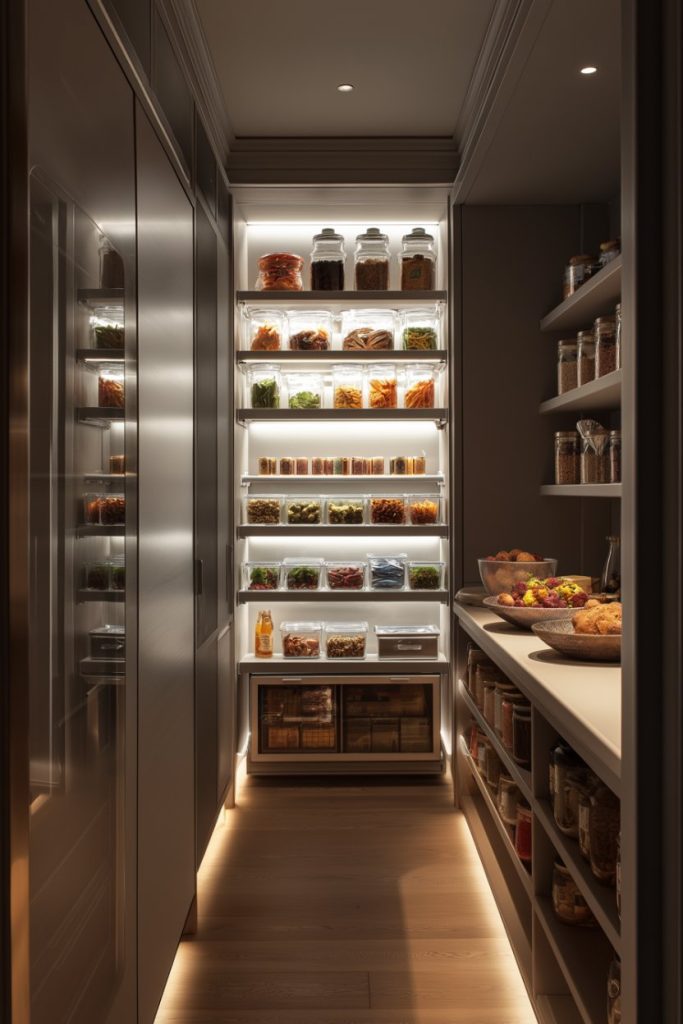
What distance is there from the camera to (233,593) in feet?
11.2

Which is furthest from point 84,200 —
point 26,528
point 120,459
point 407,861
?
point 407,861

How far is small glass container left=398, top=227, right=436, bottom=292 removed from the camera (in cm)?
364

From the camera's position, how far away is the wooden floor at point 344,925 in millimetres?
2057

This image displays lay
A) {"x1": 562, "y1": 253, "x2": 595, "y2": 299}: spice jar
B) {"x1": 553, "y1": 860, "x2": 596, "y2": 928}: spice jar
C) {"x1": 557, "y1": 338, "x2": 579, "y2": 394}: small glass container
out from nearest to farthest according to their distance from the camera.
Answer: {"x1": 553, "y1": 860, "x2": 596, "y2": 928}: spice jar
{"x1": 562, "y1": 253, "x2": 595, "y2": 299}: spice jar
{"x1": 557, "y1": 338, "x2": 579, "y2": 394}: small glass container

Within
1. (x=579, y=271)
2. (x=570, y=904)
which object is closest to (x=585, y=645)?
(x=570, y=904)

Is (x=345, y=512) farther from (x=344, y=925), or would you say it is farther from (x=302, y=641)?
(x=344, y=925)

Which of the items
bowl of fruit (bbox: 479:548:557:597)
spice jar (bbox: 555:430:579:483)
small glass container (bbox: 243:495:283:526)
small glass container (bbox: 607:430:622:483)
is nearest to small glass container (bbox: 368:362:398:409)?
small glass container (bbox: 243:495:283:526)

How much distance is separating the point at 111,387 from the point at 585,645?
4.18 ft

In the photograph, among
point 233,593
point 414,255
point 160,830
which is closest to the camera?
point 160,830

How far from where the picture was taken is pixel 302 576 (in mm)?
3684

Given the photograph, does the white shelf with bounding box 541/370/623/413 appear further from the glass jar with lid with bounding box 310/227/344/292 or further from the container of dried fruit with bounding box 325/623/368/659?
the container of dried fruit with bounding box 325/623/368/659

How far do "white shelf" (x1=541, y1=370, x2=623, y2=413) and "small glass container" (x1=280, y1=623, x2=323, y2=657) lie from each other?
1.44 m

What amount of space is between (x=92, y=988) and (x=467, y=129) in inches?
120
